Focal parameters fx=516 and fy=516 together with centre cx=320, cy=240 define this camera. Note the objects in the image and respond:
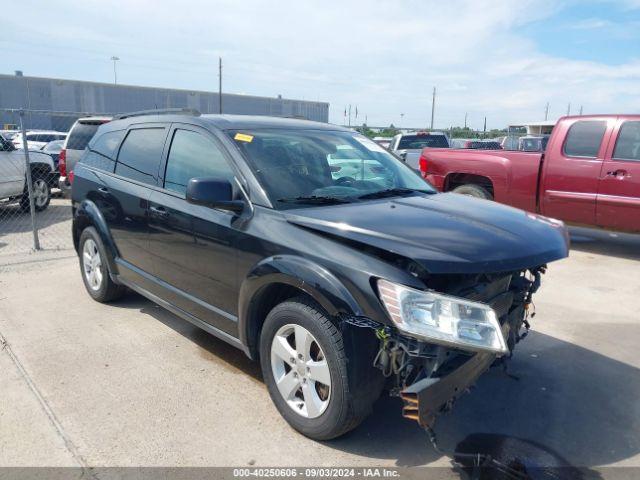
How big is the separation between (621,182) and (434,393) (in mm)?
5896

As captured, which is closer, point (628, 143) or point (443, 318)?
point (443, 318)

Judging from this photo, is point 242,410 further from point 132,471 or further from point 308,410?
point 132,471

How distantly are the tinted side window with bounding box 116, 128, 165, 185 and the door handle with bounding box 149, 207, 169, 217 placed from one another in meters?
0.24

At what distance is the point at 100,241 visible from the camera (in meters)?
4.80

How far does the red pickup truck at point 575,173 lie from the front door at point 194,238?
5.58 meters

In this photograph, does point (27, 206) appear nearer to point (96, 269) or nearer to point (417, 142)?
point (96, 269)

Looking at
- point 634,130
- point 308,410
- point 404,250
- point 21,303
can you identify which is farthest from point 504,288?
point 634,130

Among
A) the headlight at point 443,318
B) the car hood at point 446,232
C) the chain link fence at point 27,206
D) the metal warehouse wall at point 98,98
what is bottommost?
the chain link fence at point 27,206

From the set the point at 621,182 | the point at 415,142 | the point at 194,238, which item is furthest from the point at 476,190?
the point at 415,142

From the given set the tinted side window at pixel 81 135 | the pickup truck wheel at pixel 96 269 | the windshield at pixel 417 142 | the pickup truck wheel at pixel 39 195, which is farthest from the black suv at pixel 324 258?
the windshield at pixel 417 142

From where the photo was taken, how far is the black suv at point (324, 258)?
8.00ft

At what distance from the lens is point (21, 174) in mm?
10258

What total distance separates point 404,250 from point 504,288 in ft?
2.90

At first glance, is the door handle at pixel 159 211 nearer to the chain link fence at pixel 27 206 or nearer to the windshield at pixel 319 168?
the windshield at pixel 319 168
